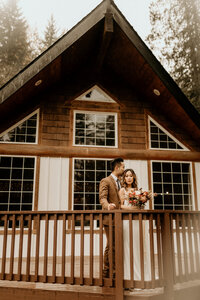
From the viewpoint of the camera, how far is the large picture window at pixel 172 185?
7160mm

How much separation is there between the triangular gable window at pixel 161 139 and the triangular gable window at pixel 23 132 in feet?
9.78

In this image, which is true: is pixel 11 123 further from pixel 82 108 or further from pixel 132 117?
pixel 132 117

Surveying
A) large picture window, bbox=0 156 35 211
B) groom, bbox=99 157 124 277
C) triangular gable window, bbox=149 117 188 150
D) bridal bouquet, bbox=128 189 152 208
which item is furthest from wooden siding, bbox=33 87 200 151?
bridal bouquet, bbox=128 189 152 208

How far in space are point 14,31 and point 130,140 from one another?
68.4ft

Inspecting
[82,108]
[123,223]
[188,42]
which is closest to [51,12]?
[188,42]

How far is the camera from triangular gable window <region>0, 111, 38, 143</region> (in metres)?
6.80

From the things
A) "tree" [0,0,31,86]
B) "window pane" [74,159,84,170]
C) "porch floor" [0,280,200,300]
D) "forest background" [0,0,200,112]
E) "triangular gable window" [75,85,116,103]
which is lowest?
"porch floor" [0,280,200,300]

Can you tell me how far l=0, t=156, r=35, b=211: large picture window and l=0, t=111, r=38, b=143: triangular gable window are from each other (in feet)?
1.46

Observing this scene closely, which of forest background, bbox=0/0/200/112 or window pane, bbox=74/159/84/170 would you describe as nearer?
window pane, bbox=74/159/84/170

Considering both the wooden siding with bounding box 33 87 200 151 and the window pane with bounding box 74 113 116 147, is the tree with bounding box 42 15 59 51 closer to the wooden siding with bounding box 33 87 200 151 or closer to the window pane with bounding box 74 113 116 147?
the wooden siding with bounding box 33 87 200 151

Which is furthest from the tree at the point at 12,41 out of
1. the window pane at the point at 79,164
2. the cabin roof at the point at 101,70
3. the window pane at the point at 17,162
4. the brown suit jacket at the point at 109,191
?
the brown suit jacket at the point at 109,191

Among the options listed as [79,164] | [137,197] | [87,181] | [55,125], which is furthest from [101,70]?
[137,197]

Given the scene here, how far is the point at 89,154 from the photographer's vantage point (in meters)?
6.87

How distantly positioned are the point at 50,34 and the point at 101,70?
61.4 feet
